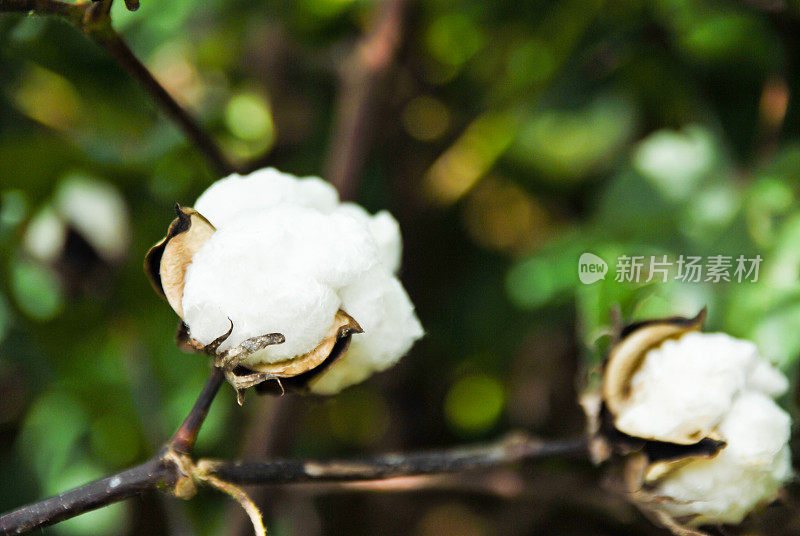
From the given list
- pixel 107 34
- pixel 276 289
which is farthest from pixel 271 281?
pixel 107 34

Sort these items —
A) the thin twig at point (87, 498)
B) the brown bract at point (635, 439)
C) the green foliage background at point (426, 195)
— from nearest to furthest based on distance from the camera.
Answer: the thin twig at point (87, 498) → the brown bract at point (635, 439) → the green foliage background at point (426, 195)

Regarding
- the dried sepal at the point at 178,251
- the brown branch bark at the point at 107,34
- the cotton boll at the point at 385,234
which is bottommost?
the cotton boll at the point at 385,234

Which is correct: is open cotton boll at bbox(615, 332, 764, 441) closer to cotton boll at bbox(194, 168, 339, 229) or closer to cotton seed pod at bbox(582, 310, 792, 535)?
cotton seed pod at bbox(582, 310, 792, 535)

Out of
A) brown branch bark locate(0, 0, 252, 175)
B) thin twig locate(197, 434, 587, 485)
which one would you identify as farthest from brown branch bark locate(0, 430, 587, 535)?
brown branch bark locate(0, 0, 252, 175)

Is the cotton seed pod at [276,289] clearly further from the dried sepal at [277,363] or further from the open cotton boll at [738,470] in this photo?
the open cotton boll at [738,470]

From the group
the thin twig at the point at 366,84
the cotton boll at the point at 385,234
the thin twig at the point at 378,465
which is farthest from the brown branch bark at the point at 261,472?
the thin twig at the point at 366,84

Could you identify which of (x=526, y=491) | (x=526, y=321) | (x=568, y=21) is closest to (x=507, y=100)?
(x=568, y=21)

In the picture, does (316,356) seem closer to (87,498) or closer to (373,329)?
(373,329)

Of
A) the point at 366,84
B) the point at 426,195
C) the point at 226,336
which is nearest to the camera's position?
the point at 226,336
